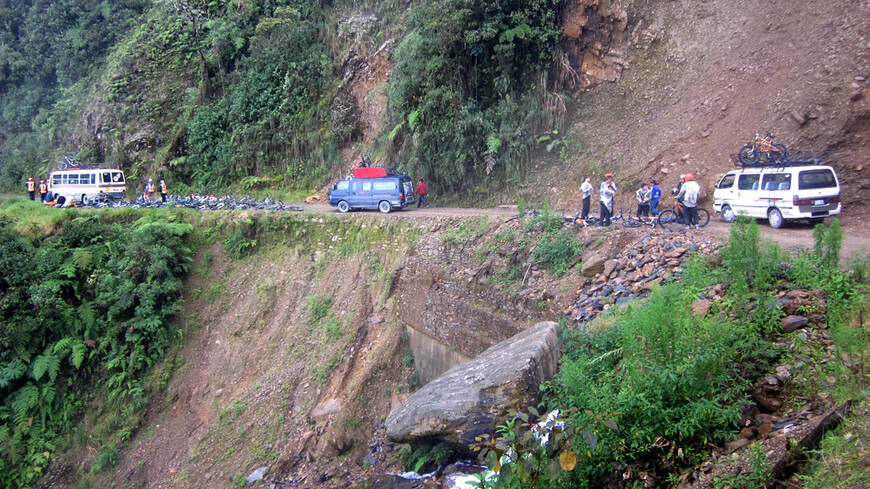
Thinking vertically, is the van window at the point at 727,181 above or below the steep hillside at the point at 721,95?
below

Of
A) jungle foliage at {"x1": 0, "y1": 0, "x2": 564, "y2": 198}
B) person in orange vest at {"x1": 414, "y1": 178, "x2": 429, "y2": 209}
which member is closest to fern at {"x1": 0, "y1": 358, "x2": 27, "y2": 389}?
jungle foliage at {"x1": 0, "y1": 0, "x2": 564, "y2": 198}

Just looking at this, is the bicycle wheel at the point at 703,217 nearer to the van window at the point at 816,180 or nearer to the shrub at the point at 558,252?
the van window at the point at 816,180

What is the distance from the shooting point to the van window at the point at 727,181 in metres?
13.4

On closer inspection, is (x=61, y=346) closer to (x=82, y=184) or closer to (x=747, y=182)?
(x=82, y=184)

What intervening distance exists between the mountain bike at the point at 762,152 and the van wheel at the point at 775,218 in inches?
62.0

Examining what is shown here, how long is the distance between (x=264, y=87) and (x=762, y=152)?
21.9 metres

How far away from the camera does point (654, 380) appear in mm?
5117

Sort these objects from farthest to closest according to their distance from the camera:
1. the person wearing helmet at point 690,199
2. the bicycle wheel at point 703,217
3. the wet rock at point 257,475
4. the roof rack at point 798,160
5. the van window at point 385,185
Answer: the van window at point 385,185 → the bicycle wheel at point 703,217 → the roof rack at point 798,160 → the person wearing helmet at point 690,199 → the wet rock at point 257,475

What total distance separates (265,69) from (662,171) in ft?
65.3

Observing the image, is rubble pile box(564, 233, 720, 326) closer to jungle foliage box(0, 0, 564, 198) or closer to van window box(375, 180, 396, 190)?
jungle foliage box(0, 0, 564, 198)

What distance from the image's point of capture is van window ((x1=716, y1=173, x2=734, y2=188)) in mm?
13375

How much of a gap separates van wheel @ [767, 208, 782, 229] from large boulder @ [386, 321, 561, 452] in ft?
24.7

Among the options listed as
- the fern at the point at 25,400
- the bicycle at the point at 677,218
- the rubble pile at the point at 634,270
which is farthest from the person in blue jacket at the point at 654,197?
the fern at the point at 25,400

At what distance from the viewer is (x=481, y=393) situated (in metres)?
7.20
